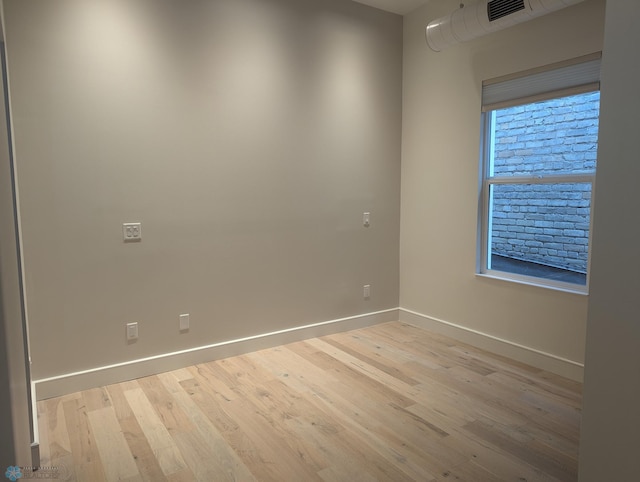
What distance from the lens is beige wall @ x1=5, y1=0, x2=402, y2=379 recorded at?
279cm

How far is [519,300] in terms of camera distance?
346 centimetres

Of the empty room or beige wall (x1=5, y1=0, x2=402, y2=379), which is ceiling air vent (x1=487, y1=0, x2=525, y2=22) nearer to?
the empty room

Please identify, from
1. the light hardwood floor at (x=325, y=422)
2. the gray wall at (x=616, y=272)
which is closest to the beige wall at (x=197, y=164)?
the light hardwood floor at (x=325, y=422)

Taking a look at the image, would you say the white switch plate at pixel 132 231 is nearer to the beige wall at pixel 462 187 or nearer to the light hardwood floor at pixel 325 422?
the light hardwood floor at pixel 325 422

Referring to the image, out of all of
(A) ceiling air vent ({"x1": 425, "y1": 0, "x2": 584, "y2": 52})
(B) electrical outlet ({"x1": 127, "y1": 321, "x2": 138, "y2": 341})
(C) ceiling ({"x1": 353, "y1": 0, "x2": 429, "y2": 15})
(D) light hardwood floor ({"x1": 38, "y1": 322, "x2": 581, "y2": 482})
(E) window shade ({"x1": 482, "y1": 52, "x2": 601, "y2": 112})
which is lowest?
(D) light hardwood floor ({"x1": 38, "y1": 322, "x2": 581, "y2": 482})

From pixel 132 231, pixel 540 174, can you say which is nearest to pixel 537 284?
pixel 540 174

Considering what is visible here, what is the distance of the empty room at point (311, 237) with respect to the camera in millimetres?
2338

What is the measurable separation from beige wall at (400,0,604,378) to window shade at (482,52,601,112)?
2.4 inches

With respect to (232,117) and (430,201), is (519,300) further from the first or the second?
(232,117)

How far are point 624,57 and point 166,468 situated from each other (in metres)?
2.55

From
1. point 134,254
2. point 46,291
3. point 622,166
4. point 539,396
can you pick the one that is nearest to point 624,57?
point 622,166

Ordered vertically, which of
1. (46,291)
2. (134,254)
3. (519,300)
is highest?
(134,254)

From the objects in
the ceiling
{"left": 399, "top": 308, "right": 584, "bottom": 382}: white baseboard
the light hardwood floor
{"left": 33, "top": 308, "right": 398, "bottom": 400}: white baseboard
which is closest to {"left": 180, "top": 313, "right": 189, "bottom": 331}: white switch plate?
{"left": 33, "top": 308, "right": 398, "bottom": 400}: white baseboard

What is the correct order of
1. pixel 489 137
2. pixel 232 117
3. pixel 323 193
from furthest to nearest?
pixel 323 193 → pixel 489 137 → pixel 232 117
